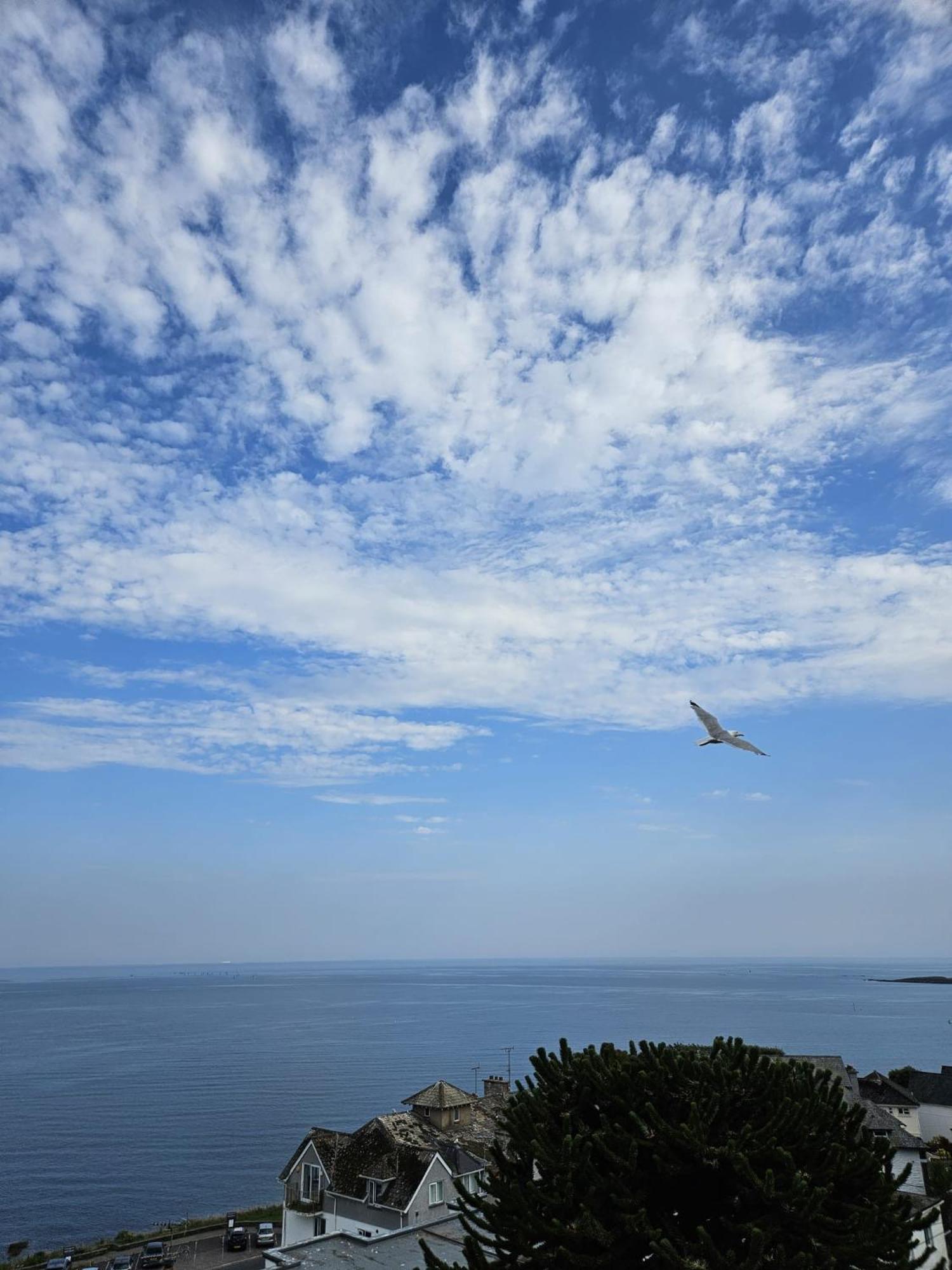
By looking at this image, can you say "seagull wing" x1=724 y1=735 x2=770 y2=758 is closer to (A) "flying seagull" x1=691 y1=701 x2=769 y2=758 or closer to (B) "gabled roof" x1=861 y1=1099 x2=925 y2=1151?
(A) "flying seagull" x1=691 y1=701 x2=769 y2=758

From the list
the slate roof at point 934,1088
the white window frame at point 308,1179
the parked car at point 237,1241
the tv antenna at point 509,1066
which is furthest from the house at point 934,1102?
the parked car at point 237,1241

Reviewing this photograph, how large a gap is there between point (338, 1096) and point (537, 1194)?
354ft

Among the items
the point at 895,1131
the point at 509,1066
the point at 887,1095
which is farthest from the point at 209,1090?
the point at 895,1131

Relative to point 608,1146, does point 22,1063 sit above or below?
below

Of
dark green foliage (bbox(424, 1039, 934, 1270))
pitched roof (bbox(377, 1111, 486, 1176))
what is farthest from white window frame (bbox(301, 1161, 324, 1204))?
dark green foliage (bbox(424, 1039, 934, 1270))

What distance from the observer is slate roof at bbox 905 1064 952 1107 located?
60.8 meters

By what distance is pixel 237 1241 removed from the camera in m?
53.6

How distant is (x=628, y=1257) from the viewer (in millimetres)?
14906

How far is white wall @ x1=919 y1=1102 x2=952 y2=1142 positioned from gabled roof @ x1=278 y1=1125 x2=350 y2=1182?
140ft

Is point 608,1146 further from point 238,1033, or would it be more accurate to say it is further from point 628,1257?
point 238,1033

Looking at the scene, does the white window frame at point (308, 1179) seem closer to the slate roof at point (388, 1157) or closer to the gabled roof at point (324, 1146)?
the gabled roof at point (324, 1146)

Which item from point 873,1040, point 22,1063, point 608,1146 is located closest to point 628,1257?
point 608,1146

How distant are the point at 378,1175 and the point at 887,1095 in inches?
1618

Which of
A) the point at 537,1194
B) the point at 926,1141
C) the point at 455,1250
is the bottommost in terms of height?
the point at 926,1141
